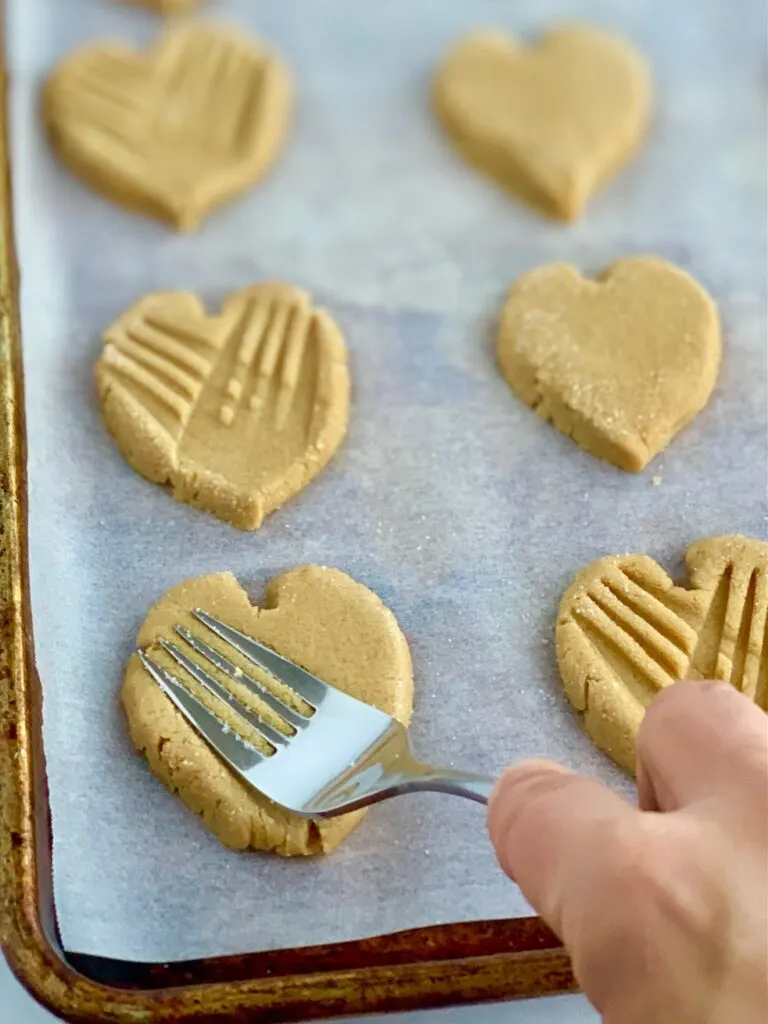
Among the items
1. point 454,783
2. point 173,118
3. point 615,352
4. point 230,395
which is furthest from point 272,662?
point 173,118

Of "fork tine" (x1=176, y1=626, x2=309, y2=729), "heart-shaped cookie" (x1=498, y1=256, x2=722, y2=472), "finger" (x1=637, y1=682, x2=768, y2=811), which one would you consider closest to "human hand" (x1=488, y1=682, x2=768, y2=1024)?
"finger" (x1=637, y1=682, x2=768, y2=811)

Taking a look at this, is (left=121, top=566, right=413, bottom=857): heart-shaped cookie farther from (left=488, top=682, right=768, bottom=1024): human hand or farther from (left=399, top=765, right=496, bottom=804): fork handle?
(left=488, top=682, right=768, bottom=1024): human hand

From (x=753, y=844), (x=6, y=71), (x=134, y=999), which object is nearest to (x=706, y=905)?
(x=753, y=844)

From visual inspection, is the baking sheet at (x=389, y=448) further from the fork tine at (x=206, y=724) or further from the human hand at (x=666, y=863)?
the human hand at (x=666, y=863)

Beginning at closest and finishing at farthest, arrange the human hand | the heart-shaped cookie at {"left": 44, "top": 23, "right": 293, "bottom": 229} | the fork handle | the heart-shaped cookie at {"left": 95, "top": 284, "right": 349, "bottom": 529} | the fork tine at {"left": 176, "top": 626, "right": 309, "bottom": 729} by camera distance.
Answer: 1. the human hand
2. the fork handle
3. the fork tine at {"left": 176, "top": 626, "right": 309, "bottom": 729}
4. the heart-shaped cookie at {"left": 95, "top": 284, "right": 349, "bottom": 529}
5. the heart-shaped cookie at {"left": 44, "top": 23, "right": 293, "bottom": 229}

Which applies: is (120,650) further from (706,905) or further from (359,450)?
(706,905)

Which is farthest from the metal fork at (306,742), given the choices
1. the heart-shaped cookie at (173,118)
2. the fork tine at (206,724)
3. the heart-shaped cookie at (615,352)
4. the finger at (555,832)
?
the heart-shaped cookie at (173,118)
